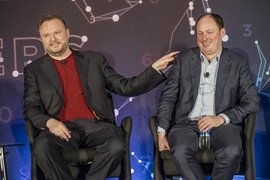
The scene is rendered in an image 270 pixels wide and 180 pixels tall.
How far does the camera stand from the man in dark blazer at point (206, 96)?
352 cm

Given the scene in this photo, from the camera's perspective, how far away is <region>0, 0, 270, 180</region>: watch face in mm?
4328

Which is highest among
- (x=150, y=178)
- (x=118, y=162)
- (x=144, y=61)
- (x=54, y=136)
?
(x=144, y=61)

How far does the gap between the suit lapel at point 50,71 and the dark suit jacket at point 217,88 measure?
842mm

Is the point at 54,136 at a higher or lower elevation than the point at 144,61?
lower

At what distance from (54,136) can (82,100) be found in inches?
18.1

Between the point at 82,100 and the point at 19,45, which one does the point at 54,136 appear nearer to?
the point at 82,100

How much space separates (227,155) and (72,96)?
52.6 inches

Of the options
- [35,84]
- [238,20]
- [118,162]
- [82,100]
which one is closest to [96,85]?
[82,100]

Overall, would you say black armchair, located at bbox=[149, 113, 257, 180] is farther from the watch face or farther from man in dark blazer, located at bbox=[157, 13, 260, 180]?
the watch face

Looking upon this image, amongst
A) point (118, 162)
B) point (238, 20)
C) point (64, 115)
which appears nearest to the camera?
point (118, 162)

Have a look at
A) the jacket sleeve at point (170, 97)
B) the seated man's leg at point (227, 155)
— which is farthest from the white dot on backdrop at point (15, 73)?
the seated man's leg at point (227, 155)

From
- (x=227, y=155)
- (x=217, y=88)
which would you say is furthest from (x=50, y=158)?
(x=217, y=88)

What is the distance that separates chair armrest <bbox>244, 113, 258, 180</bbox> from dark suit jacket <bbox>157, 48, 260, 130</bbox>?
0.34 ft

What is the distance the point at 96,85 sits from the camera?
388cm
